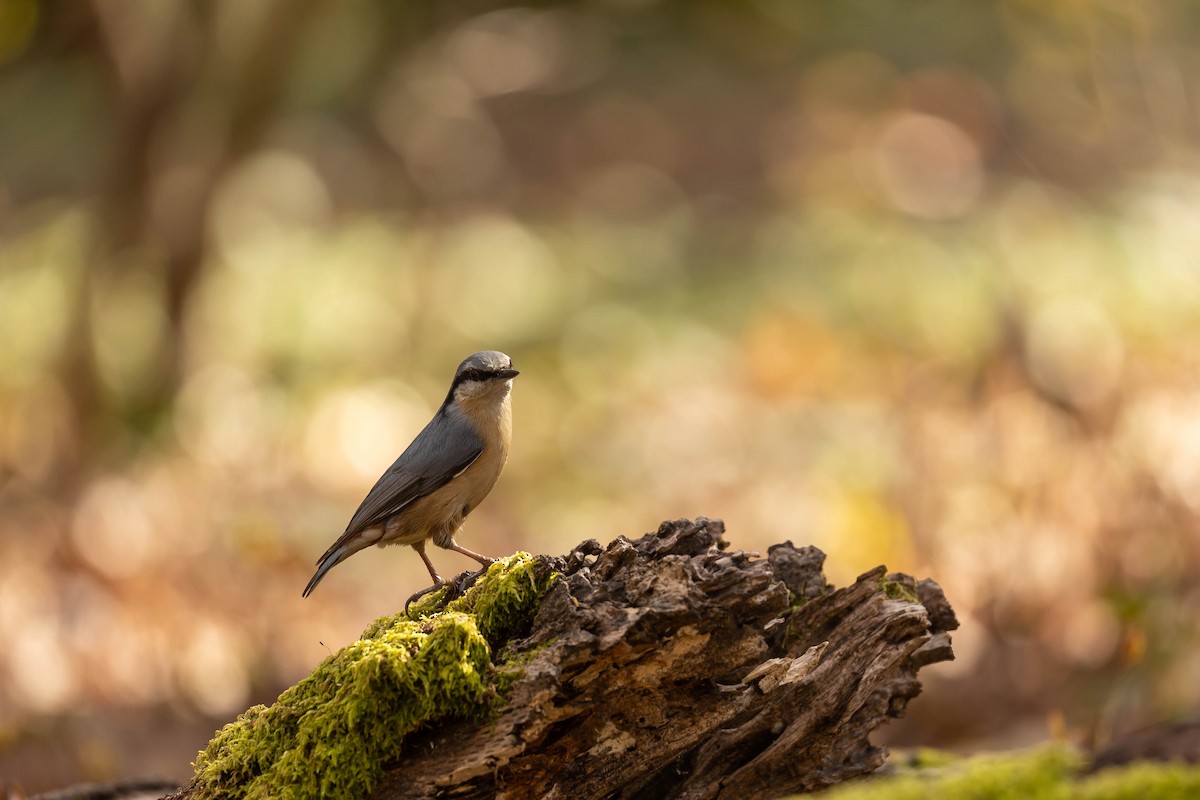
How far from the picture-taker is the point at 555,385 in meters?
11.2

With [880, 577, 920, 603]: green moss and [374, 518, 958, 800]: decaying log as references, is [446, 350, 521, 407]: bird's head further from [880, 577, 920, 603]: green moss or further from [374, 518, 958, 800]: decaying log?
[880, 577, 920, 603]: green moss

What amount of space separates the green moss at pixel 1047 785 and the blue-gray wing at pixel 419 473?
2.02m

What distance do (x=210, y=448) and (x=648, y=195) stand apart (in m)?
8.02

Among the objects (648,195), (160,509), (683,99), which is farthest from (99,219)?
(683,99)

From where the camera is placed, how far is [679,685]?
9.50 ft

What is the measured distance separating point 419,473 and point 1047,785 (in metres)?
2.36

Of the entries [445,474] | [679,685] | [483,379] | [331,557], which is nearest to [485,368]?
[483,379]

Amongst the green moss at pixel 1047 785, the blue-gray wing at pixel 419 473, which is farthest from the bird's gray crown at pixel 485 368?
the green moss at pixel 1047 785

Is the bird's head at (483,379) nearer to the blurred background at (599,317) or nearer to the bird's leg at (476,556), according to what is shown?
the bird's leg at (476,556)

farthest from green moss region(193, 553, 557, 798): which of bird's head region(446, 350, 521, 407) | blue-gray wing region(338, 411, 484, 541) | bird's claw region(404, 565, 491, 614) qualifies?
bird's head region(446, 350, 521, 407)

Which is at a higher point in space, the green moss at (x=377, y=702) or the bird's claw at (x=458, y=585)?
the bird's claw at (x=458, y=585)

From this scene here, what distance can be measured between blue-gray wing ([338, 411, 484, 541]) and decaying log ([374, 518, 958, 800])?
43.0 inches

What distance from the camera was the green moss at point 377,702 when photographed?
2.75 metres

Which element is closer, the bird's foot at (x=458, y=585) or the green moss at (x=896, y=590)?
the green moss at (x=896, y=590)
